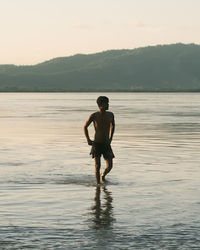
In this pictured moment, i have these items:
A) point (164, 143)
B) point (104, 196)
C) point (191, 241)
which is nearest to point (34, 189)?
point (104, 196)

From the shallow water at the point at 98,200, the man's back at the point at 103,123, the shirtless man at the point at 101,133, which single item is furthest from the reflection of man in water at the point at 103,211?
the man's back at the point at 103,123

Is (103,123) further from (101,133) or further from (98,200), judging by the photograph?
(98,200)

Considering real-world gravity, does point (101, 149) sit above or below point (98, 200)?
above

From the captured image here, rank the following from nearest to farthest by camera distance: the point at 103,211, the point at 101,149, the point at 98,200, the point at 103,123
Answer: the point at 103,211, the point at 98,200, the point at 103,123, the point at 101,149

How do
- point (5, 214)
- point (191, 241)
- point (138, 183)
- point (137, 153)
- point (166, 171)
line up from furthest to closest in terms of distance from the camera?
point (137, 153) → point (166, 171) → point (138, 183) → point (5, 214) → point (191, 241)

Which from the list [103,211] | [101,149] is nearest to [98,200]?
[103,211]

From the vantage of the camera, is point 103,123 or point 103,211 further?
point 103,123

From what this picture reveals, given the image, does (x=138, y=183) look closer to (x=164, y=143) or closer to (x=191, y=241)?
(x=191, y=241)

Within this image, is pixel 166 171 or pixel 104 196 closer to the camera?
pixel 104 196

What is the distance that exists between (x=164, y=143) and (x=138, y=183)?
1066cm

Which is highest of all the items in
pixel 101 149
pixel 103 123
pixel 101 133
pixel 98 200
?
pixel 103 123

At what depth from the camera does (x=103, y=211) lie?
10453mm

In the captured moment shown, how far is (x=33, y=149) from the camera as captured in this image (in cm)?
2170

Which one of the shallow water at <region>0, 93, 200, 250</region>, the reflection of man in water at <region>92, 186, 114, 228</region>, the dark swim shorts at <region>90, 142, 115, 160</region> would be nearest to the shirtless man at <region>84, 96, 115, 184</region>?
the dark swim shorts at <region>90, 142, 115, 160</region>
